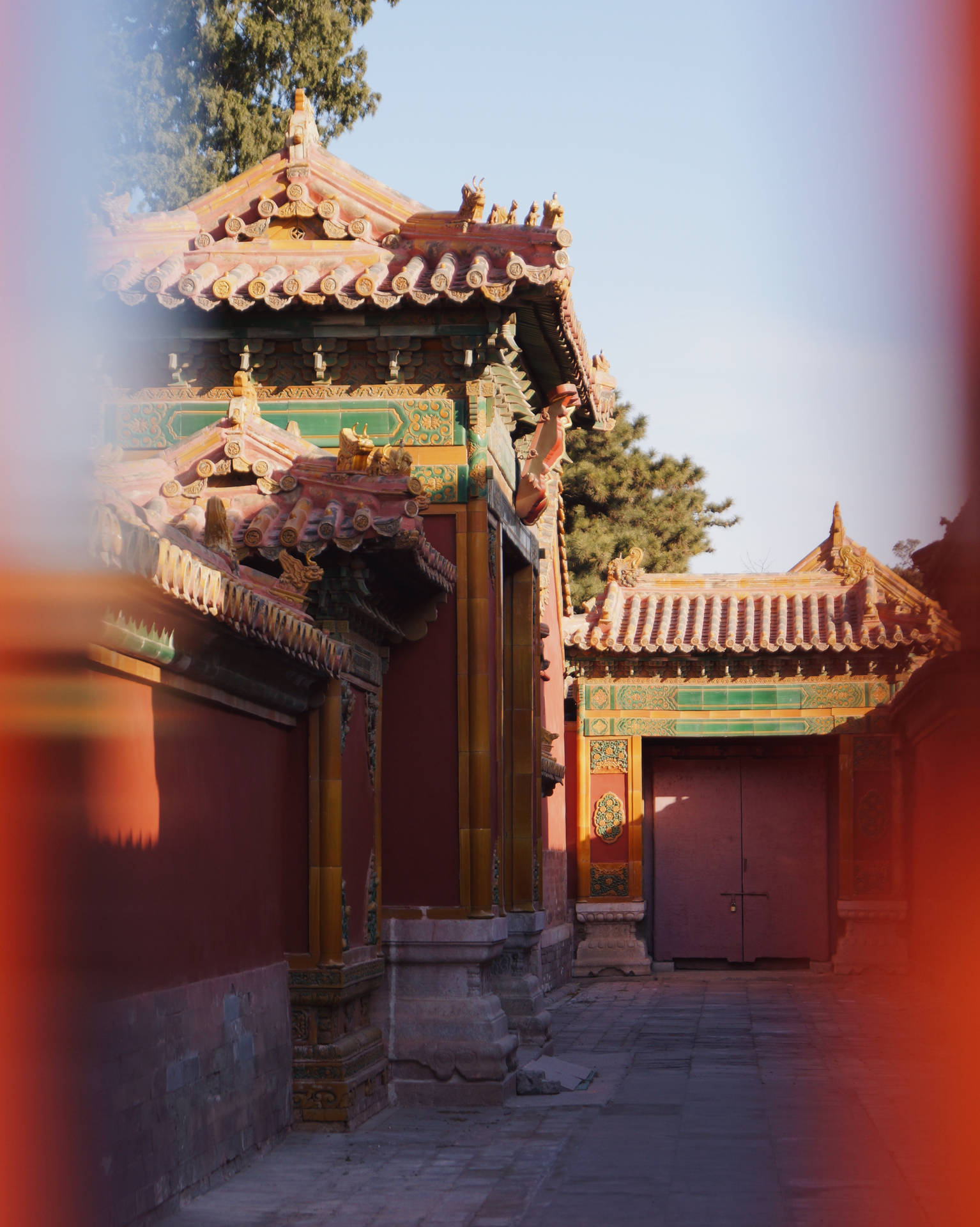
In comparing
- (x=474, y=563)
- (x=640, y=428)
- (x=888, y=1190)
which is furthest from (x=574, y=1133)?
(x=640, y=428)

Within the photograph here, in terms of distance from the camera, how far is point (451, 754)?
11.0 metres

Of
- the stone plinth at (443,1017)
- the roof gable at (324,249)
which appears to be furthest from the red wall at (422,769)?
the roof gable at (324,249)

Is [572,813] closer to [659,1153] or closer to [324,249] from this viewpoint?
[324,249]

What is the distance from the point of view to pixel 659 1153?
839 centimetres

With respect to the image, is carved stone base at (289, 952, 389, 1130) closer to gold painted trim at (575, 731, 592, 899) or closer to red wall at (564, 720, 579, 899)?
gold painted trim at (575, 731, 592, 899)

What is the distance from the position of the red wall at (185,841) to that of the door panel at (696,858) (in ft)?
47.0

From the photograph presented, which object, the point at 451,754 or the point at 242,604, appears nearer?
the point at 242,604

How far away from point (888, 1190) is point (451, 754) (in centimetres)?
490

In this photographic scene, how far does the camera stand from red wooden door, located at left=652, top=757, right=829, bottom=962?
2267 cm

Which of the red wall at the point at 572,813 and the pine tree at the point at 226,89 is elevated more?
the pine tree at the point at 226,89

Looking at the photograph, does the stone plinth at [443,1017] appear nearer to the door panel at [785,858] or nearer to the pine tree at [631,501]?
the door panel at [785,858]

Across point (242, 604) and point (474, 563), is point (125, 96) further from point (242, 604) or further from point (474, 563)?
point (242, 604)

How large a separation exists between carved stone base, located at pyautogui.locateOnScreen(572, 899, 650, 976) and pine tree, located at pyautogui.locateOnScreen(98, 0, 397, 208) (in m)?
10.8

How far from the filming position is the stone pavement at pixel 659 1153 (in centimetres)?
683
